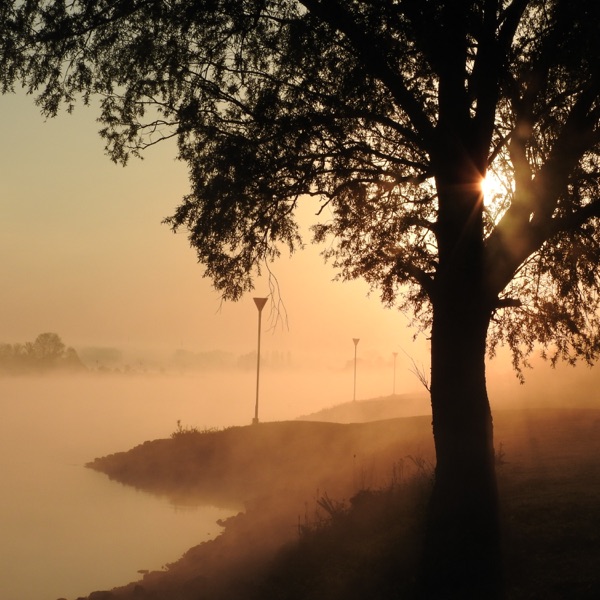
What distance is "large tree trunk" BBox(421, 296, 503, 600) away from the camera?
8.29m

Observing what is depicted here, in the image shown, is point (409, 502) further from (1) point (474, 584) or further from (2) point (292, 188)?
(2) point (292, 188)

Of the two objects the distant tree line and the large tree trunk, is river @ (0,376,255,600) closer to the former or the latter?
the large tree trunk

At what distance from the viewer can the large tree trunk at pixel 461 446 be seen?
27.2 feet

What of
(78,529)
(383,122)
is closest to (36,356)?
(78,529)

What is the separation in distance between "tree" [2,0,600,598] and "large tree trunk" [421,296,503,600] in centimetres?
2

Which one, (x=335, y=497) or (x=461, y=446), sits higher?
(x=461, y=446)

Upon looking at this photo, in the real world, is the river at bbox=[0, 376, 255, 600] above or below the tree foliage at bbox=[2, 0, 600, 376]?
below

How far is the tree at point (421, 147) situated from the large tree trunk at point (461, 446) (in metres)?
0.02

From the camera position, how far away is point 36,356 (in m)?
142

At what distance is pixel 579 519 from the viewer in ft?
29.2

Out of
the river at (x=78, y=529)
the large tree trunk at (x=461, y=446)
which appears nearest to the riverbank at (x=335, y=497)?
the large tree trunk at (x=461, y=446)

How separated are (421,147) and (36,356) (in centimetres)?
14304

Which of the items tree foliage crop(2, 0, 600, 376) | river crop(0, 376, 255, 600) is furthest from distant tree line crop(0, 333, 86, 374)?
tree foliage crop(2, 0, 600, 376)

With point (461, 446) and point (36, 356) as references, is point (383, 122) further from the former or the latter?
point (36, 356)
